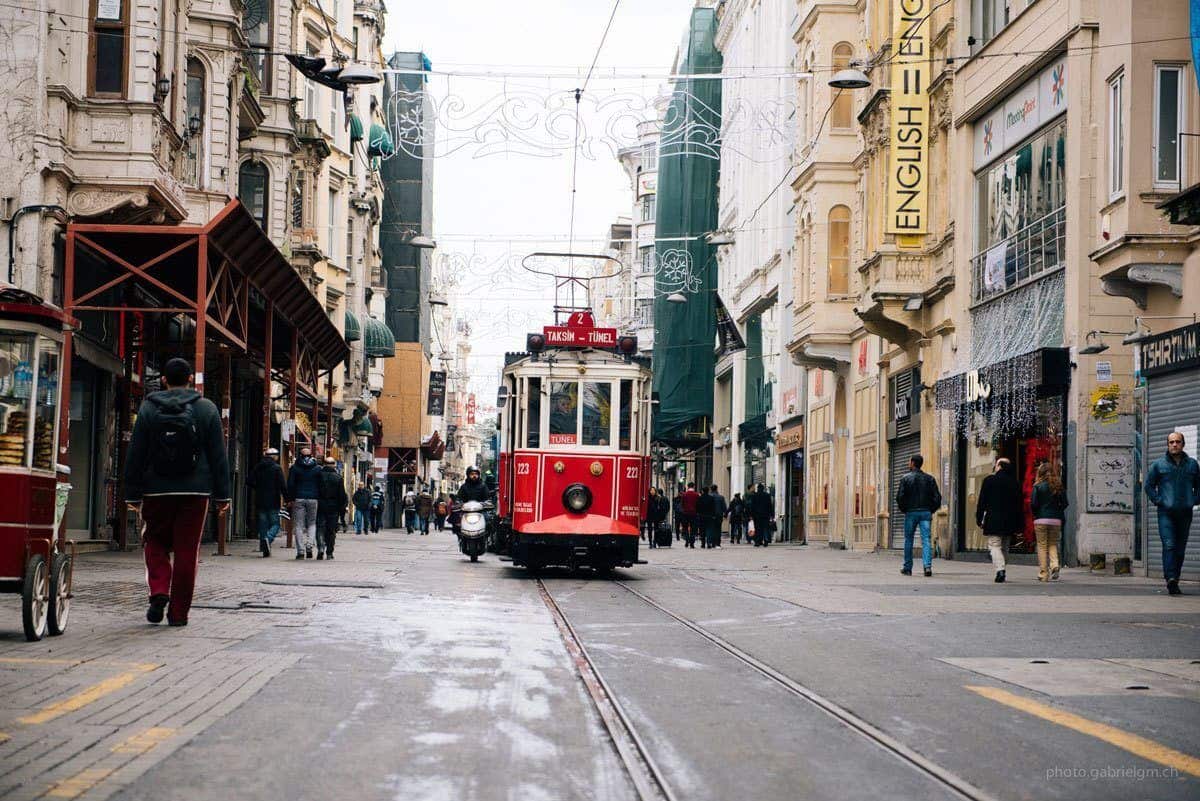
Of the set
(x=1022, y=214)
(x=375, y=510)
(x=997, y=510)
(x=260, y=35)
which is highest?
(x=260, y=35)

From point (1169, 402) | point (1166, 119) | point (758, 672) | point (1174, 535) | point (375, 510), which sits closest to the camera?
point (758, 672)

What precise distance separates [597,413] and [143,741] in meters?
16.1

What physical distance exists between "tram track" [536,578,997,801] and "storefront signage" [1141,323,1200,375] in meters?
11.0

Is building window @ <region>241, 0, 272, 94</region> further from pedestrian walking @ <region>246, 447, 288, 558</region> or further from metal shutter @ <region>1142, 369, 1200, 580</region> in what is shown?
metal shutter @ <region>1142, 369, 1200, 580</region>

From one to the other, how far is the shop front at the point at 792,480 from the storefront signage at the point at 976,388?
21.1 m

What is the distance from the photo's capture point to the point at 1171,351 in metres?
21.7

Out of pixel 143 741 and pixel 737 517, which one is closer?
pixel 143 741

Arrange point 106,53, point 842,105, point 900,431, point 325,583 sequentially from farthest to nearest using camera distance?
point 842,105 < point 900,431 < point 106,53 < point 325,583

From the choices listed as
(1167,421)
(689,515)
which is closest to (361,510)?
(689,515)

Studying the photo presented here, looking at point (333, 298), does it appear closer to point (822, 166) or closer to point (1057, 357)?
point (822, 166)

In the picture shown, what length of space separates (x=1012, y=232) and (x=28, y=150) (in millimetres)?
15914

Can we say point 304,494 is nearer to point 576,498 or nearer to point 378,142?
point 576,498

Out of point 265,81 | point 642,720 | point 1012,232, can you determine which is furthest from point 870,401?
point 642,720

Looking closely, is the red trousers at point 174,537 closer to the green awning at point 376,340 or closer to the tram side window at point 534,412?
the tram side window at point 534,412
